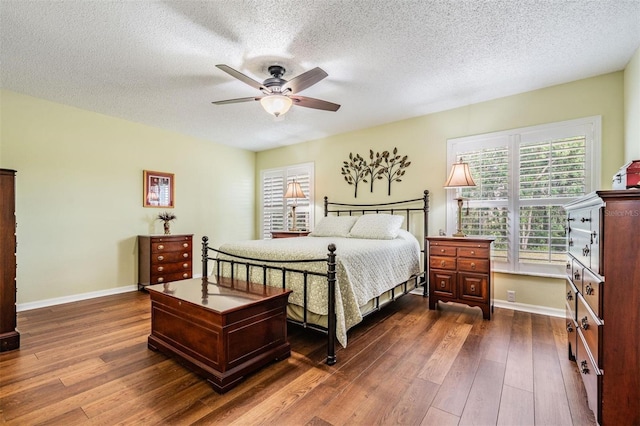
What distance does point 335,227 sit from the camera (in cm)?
431

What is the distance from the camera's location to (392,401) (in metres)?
1.82

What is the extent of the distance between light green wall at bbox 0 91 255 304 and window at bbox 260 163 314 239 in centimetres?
133

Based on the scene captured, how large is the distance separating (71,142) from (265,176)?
3.26m

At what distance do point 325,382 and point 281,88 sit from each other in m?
2.43

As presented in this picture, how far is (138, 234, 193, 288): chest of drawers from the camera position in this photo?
14.7ft

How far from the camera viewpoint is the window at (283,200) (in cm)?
568

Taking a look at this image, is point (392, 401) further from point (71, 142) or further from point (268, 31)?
point (71, 142)

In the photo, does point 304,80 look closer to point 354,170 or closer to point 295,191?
point 354,170

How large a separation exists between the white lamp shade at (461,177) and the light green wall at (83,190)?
14.1 feet

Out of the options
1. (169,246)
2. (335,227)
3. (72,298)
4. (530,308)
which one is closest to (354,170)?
(335,227)

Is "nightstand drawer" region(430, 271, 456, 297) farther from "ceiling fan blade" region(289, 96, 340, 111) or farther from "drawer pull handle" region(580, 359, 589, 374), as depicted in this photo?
"ceiling fan blade" region(289, 96, 340, 111)

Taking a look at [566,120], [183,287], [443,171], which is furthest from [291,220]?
[566,120]

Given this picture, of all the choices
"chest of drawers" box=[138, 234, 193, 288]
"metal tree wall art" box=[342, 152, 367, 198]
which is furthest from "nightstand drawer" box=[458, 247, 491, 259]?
"chest of drawers" box=[138, 234, 193, 288]

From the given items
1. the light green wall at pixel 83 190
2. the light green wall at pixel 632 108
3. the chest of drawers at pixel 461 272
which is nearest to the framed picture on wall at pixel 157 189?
the light green wall at pixel 83 190
